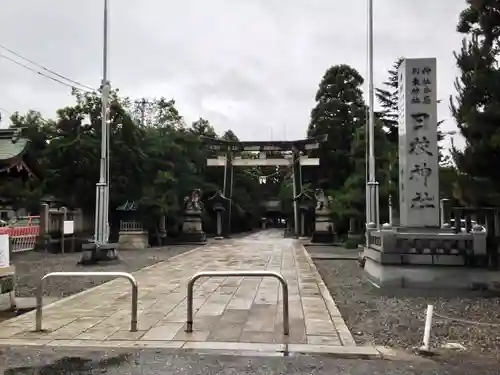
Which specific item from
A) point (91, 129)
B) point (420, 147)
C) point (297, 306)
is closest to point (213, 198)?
point (91, 129)

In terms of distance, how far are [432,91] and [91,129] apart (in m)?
20.6

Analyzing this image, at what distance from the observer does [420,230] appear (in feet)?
43.3

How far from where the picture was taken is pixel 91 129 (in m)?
29.2

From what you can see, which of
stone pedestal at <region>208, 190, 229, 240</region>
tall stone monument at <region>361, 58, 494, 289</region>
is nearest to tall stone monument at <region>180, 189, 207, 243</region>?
stone pedestal at <region>208, 190, 229, 240</region>

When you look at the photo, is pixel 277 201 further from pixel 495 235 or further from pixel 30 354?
pixel 30 354

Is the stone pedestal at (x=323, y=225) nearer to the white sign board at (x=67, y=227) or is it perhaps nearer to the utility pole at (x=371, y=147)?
the utility pole at (x=371, y=147)

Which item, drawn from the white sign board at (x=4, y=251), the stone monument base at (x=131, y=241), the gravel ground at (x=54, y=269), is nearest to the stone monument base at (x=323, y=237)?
the stone monument base at (x=131, y=241)

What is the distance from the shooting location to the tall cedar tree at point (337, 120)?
43656mm

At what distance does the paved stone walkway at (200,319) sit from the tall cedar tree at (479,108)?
3.98 metres

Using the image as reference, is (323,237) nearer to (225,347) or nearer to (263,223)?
(225,347)

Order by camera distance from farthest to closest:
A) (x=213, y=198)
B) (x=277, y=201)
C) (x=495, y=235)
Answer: (x=277, y=201)
(x=213, y=198)
(x=495, y=235)

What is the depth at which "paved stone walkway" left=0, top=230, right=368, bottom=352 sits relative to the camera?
6.69 metres

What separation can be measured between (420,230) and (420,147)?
2.19m

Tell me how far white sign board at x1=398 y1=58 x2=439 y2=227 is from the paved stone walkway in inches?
131
